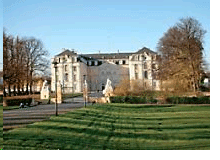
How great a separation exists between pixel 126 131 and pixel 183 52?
212 cm

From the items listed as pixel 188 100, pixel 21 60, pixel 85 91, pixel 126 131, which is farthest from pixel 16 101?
pixel 188 100

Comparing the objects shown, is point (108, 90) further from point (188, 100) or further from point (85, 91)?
point (188, 100)

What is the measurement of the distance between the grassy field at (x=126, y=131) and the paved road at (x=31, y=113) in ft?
1.00

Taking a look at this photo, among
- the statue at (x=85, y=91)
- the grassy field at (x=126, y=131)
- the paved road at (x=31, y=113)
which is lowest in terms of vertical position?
the grassy field at (x=126, y=131)

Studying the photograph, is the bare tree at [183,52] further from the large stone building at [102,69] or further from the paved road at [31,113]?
the paved road at [31,113]

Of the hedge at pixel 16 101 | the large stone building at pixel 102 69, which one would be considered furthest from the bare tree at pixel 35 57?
the hedge at pixel 16 101

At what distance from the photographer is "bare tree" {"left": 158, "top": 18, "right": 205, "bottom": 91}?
5.30 m

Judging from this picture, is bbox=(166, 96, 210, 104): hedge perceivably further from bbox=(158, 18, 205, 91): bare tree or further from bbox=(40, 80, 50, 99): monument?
bbox=(40, 80, 50, 99): monument

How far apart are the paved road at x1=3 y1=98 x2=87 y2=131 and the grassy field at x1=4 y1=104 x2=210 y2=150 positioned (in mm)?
306

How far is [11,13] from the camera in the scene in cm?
559

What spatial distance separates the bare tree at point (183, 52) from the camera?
5.30 meters

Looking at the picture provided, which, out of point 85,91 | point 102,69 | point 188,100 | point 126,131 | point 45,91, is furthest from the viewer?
point 45,91

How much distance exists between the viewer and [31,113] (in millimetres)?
6074
